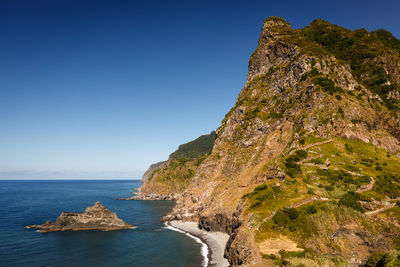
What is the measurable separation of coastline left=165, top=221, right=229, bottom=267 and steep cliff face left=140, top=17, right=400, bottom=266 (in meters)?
3.21

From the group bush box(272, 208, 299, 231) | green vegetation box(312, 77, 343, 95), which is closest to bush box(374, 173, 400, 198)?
bush box(272, 208, 299, 231)

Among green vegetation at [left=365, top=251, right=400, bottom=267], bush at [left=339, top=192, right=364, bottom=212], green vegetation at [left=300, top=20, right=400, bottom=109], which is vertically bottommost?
green vegetation at [left=365, top=251, right=400, bottom=267]

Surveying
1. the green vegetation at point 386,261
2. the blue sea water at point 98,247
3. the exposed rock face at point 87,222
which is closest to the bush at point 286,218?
the green vegetation at point 386,261

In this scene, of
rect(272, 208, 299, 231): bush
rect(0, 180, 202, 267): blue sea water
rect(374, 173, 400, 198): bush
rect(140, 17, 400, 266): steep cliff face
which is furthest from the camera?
rect(0, 180, 202, 267): blue sea water

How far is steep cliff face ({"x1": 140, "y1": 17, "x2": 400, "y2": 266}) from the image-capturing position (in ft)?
135

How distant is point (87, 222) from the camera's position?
84.2 meters

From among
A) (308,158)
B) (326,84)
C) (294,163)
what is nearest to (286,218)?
(294,163)

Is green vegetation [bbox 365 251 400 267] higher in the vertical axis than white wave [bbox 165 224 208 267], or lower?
higher

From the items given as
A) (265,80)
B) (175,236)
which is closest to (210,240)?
(175,236)

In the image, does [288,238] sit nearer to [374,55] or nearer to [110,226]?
[110,226]

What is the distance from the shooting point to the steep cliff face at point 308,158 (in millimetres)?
41219

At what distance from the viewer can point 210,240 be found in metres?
67.5

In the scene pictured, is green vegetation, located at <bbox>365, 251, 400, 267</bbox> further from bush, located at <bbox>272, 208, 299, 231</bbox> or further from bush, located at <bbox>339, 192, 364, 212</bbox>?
bush, located at <bbox>339, 192, 364, 212</bbox>

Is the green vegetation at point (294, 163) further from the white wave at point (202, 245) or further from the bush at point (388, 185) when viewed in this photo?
the white wave at point (202, 245)
